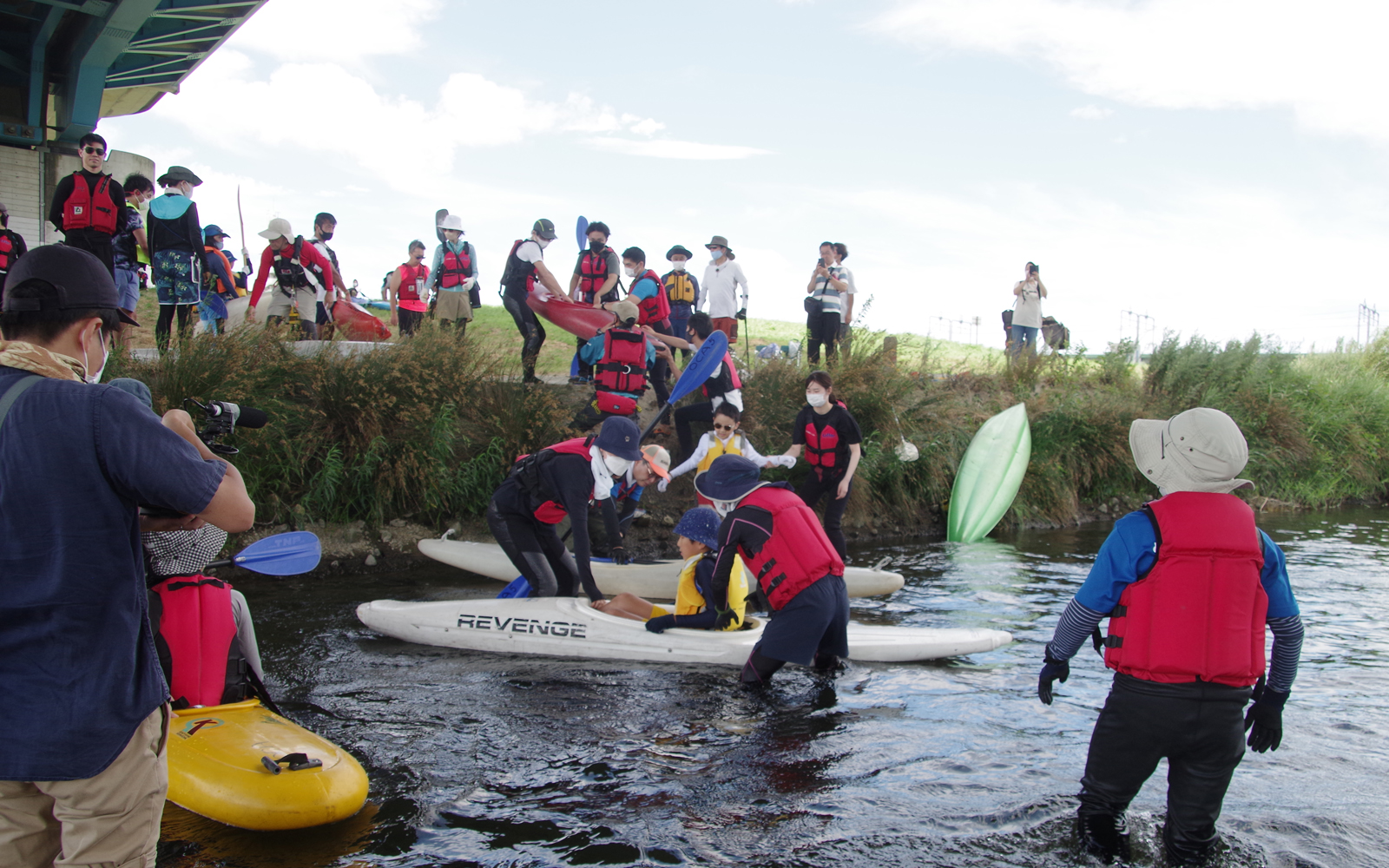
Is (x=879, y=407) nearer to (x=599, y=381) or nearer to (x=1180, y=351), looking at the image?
(x=599, y=381)

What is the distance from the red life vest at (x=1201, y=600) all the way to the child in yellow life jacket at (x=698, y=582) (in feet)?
8.57

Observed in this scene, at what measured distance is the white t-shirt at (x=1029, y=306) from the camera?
41.9 feet

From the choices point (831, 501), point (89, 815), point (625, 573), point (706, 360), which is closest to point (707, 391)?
point (706, 360)

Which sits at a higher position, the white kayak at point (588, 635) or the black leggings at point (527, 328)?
the black leggings at point (527, 328)

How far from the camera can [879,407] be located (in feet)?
32.7

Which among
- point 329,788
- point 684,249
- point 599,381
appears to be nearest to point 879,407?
point 684,249

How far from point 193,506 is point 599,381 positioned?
6305 millimetres

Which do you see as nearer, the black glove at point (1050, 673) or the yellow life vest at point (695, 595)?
the black glove at point (1050, 673)

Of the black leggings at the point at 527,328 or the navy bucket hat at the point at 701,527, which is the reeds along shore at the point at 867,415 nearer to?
the black leggings at the point at 527,328

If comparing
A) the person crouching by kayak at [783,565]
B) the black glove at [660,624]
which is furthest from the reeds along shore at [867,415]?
the person crouching by kayak at [783,565]

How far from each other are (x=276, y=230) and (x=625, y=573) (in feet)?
15.0

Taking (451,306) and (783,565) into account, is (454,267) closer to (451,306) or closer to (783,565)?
(451,306)

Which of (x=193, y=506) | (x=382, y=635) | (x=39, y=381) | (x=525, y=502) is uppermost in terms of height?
(x=39, y=381)

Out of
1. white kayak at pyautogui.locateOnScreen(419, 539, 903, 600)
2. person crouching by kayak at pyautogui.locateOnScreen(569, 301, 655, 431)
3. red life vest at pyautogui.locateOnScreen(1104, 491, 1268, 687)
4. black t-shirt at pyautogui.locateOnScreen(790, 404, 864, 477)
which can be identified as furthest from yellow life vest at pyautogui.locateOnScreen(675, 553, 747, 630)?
person crouching by kayak at pyautogui.locateOnScreen(569, 301, 655, 431)
